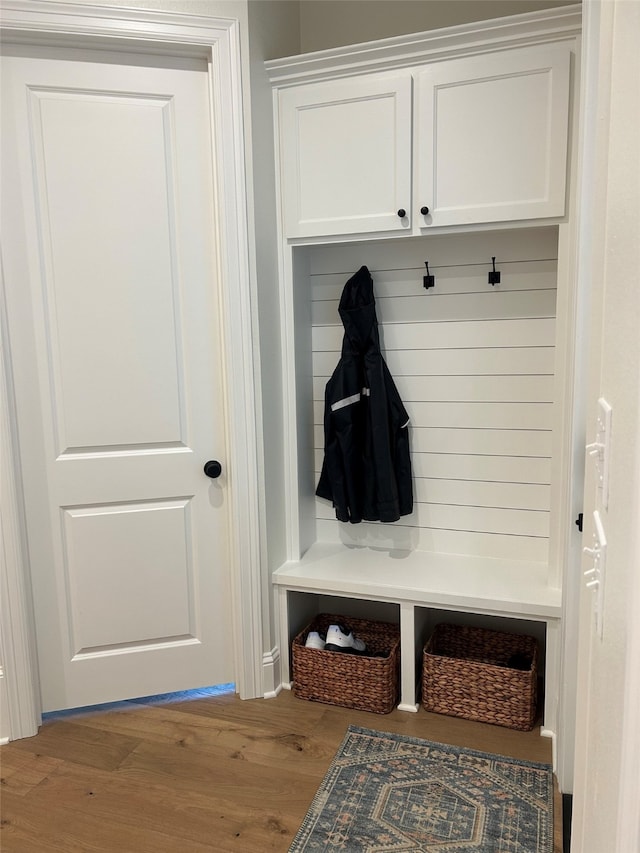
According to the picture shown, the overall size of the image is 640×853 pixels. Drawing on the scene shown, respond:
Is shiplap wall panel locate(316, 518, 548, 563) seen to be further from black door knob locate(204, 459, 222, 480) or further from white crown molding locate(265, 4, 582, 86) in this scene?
white crown molding locate(265, 4, 582, 86)

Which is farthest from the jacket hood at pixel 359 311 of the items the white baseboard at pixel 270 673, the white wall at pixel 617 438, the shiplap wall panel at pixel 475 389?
the white wall at pixel 617 438

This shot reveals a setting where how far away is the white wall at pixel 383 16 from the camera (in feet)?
7.65

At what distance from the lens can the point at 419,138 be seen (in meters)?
2.16

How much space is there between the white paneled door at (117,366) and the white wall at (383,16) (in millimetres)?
678

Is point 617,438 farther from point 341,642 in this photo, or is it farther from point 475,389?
point 341,642

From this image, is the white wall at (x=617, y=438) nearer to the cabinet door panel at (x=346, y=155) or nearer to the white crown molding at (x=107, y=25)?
the cabinet door panel at (x=346, y=155)

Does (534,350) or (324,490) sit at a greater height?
(534,350)

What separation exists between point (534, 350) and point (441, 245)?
53cm

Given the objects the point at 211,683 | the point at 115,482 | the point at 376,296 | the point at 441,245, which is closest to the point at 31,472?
the point at 115,482

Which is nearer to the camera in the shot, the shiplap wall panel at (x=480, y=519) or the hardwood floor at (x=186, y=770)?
the hardwood floor at (x=186, y=770)

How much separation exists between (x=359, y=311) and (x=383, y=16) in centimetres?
114

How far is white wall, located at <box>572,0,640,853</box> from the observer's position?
0.59 metres

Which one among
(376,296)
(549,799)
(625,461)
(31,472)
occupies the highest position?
(376,296)

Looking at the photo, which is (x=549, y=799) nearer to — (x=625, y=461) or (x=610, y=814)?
(x=610, y=814)
